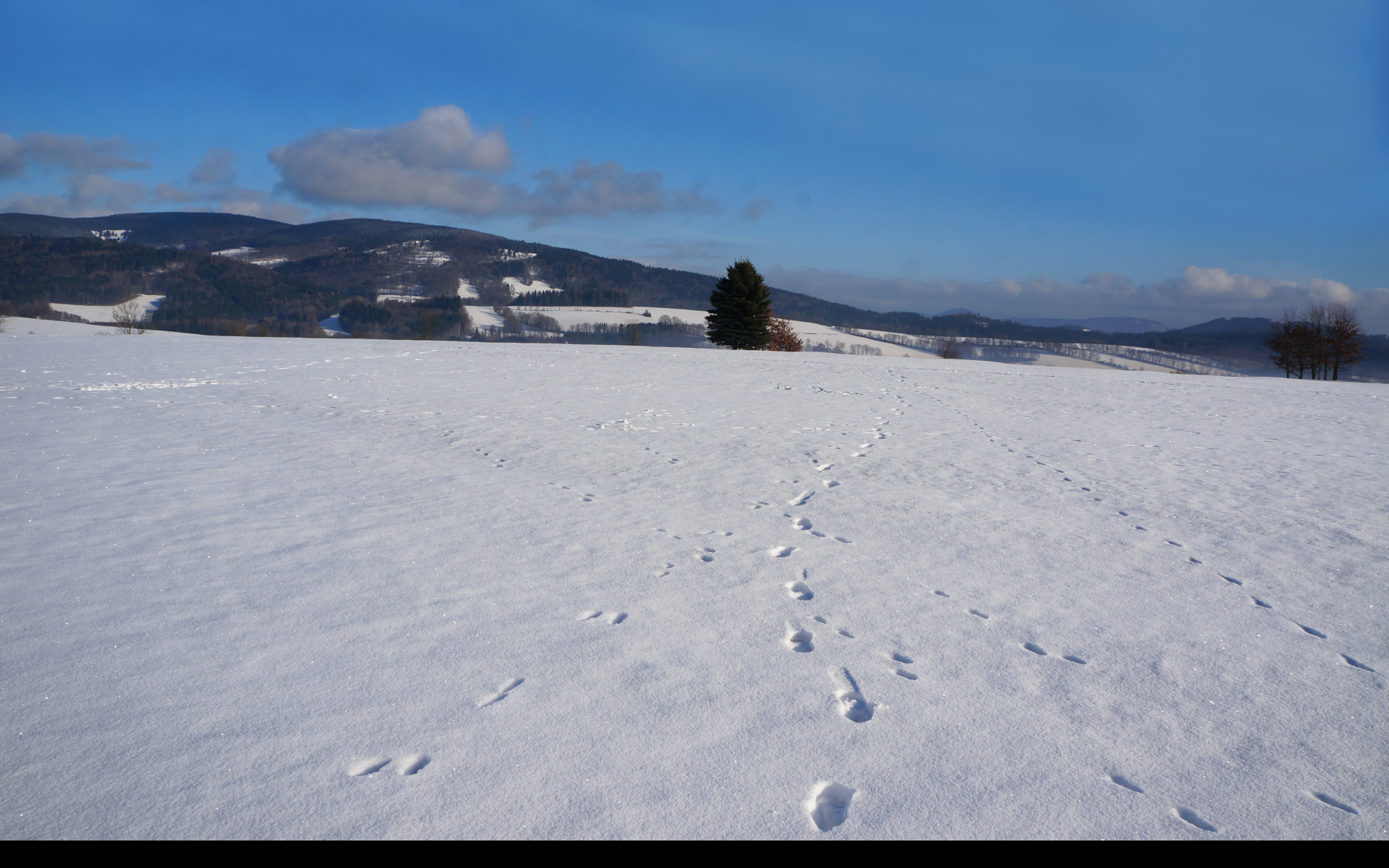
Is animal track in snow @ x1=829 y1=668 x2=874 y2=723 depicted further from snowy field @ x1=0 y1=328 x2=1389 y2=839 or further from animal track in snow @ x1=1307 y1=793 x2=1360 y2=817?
animal track in snow @ x1=1307 y1=793 x2=1360 y2=817

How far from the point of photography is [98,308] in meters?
130

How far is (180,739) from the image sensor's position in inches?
130

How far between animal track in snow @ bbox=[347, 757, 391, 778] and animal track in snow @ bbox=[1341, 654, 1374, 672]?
5.98 metres

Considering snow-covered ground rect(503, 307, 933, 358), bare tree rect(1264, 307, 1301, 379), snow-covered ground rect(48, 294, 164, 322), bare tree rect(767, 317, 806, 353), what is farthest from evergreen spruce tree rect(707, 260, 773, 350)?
snow-covered ground rect(48, 294, 164, 322)

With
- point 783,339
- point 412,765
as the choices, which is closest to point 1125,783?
point 412,765

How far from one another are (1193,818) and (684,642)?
2.79 meters

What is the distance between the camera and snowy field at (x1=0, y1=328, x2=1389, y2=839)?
297 centimetres

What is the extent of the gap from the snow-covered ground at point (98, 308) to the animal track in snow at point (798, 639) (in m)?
132

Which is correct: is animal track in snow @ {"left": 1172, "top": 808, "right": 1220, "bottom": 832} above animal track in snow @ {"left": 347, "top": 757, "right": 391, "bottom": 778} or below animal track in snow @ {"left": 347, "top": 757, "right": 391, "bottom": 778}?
above

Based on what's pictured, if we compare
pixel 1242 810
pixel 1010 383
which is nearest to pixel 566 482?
pixel 1242 810

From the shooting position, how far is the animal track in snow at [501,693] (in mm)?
3691

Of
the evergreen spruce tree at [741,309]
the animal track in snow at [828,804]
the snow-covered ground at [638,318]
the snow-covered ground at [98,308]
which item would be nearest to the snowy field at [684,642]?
the animal track in snow at [828,804]

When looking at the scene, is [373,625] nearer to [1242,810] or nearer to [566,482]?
[566,482]

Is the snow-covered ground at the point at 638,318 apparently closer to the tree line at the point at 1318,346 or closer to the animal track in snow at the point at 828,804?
the tree line at the point at 1318,346
